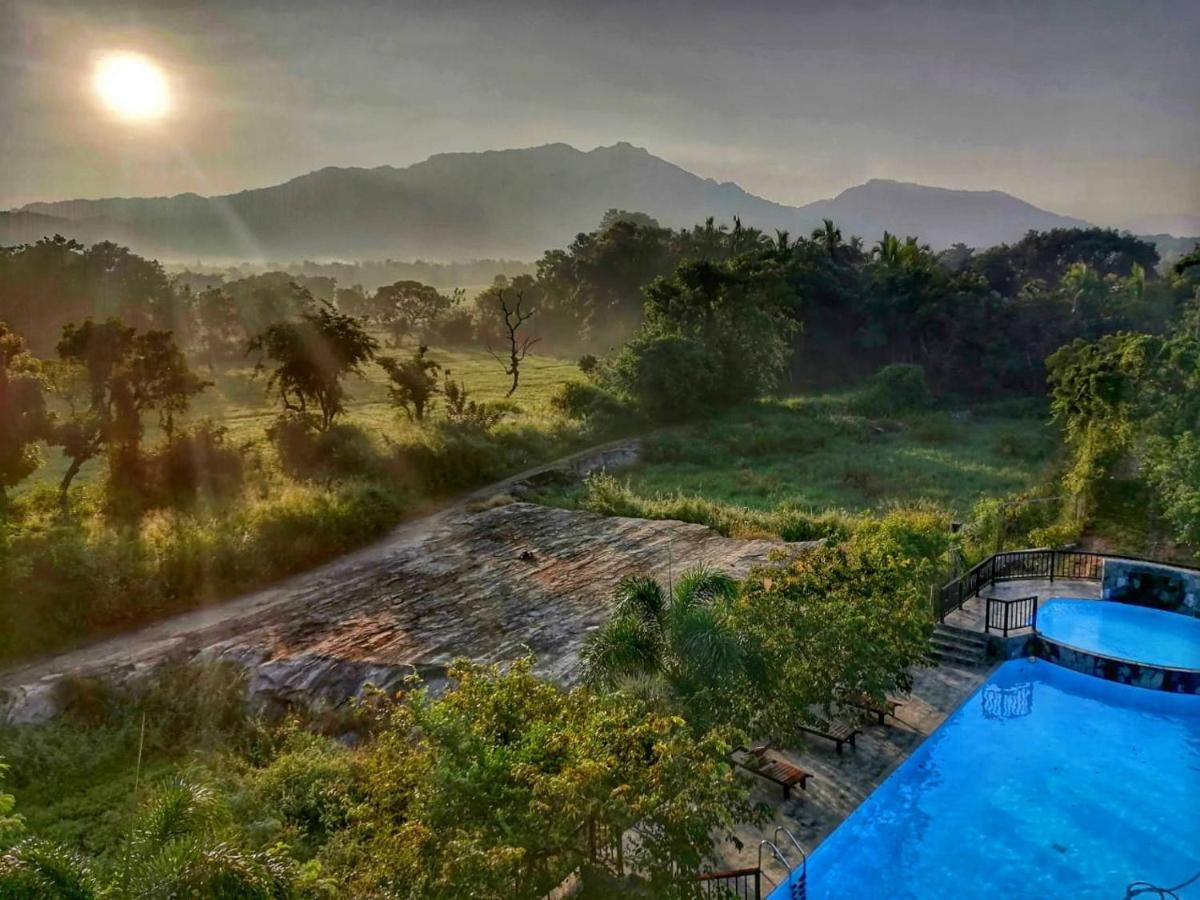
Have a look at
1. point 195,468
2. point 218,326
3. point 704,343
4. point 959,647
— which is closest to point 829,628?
point 959,647

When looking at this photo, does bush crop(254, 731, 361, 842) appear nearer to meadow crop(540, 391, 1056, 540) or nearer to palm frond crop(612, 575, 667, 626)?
palm frond crop(612, 575, 667, 626)

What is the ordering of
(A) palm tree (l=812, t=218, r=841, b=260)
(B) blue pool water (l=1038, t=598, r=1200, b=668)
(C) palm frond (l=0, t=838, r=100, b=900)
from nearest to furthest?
1. (C) palm frond (l=0, t=838, r=100, b=900)
2. (B) blue pool water (l=1038, t=598, r=1200, b=668)
3. (A) palm tree (l=812, t=218, r=841, b=260)

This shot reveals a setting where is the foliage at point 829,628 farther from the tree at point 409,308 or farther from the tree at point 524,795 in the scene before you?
the tree at point 409,308

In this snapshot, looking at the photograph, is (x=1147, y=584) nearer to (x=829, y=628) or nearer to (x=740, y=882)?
(x=829, y=628)

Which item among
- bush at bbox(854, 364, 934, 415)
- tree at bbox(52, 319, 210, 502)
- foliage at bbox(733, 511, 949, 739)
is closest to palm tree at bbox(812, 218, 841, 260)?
bush at bbox(854, 364, 934, 415)

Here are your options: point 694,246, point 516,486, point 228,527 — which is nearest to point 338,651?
point 228,527

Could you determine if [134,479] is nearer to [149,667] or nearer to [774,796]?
[149,667]

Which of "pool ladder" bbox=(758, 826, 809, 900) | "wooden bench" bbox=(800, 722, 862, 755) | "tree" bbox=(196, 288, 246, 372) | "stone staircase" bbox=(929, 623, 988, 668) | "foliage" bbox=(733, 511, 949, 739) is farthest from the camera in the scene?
"tree" bbox=(196, 288, 246, 372)
